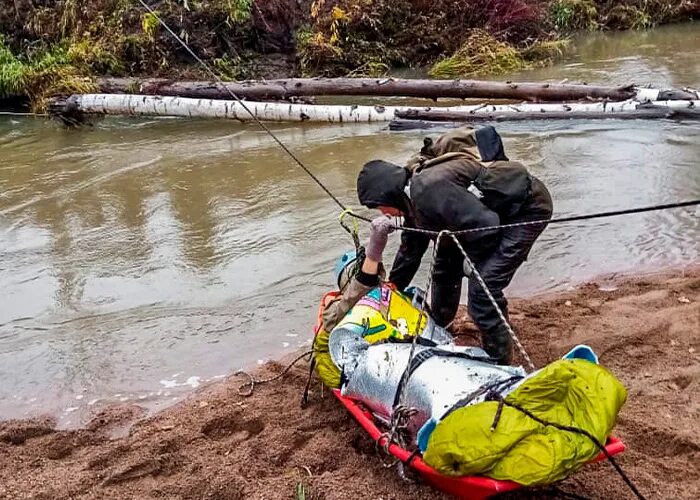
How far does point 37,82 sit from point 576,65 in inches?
407

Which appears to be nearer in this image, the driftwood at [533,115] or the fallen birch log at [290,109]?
the driftwood at [533,115]

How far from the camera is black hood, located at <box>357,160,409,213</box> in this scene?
14.5 ft

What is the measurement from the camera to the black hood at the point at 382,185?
14.5ft

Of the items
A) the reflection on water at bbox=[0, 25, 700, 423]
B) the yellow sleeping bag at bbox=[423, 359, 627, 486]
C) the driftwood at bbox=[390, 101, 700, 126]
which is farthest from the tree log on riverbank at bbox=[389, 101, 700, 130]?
the yellow sleeping bag at bbox=[423, 359, 627, 486]

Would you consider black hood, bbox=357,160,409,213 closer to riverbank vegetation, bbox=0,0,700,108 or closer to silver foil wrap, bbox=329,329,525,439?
silver foil wrap, bbox=329,329,525,439

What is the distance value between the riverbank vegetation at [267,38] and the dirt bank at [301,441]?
11.1 metres

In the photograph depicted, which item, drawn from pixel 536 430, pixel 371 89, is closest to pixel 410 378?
pixel 536 430

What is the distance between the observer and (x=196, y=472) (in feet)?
13.2

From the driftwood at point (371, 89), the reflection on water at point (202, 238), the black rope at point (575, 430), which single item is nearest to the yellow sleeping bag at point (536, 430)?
the black rope at point (575, 430)

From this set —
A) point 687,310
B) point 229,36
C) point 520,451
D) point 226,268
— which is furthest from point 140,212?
point 229,36

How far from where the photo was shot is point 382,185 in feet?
14.5

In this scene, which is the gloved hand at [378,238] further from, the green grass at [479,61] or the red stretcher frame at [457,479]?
the green grass at [479,61]

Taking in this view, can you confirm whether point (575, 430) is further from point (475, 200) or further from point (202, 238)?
point (202, 238)

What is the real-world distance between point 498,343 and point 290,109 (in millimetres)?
8382
